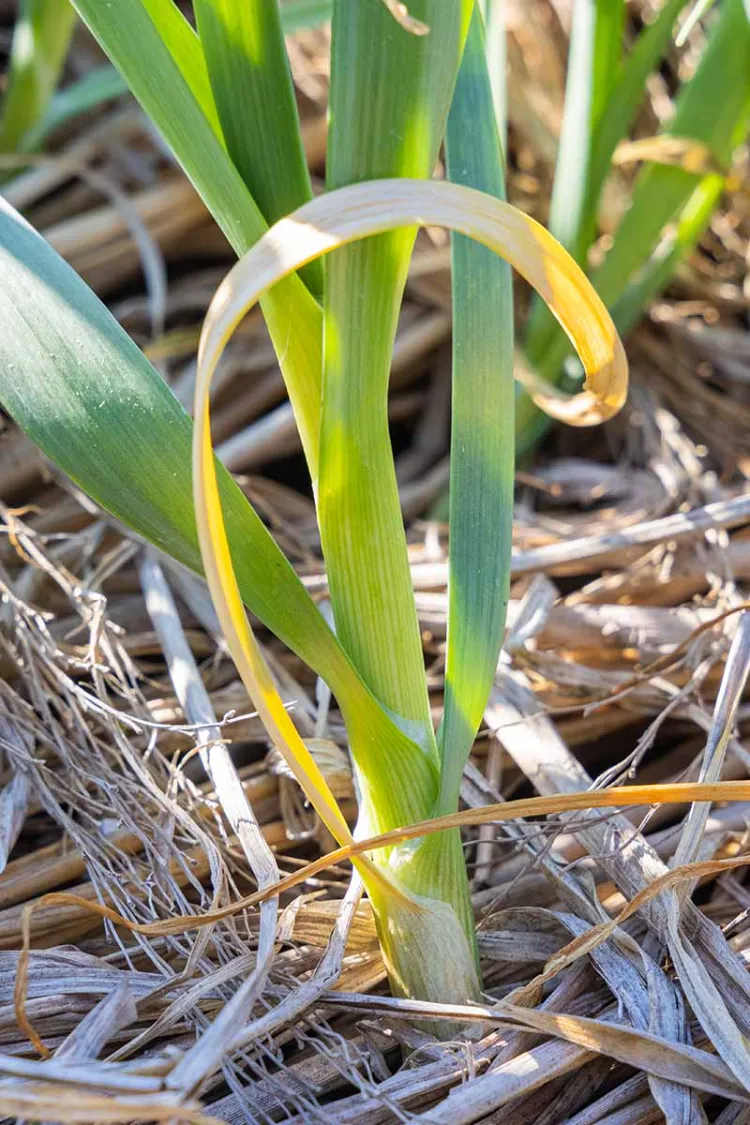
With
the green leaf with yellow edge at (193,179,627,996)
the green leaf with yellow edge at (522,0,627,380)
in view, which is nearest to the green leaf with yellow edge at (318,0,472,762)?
the green leaf with yellow edge at (193,179,627,996)

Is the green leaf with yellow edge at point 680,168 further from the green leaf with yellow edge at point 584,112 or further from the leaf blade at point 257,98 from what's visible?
the leaf blade at point 257,98

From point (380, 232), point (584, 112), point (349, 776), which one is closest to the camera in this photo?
point (380, 232)

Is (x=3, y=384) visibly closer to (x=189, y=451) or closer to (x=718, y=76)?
(x=189, y=451)

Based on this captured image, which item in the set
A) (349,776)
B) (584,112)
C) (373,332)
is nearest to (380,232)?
(373,332)

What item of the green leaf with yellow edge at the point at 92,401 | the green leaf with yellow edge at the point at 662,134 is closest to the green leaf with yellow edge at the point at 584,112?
the green leaf with yellow edge at the point at 662,134

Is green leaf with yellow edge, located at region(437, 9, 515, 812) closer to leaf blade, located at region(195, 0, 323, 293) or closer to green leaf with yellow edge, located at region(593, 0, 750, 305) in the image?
leaf blade, located at region(195, 0, 323, 293)

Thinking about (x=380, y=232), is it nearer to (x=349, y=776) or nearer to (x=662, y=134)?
(x=349, y=776)

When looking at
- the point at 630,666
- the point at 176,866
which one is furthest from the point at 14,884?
the point at 630,666
